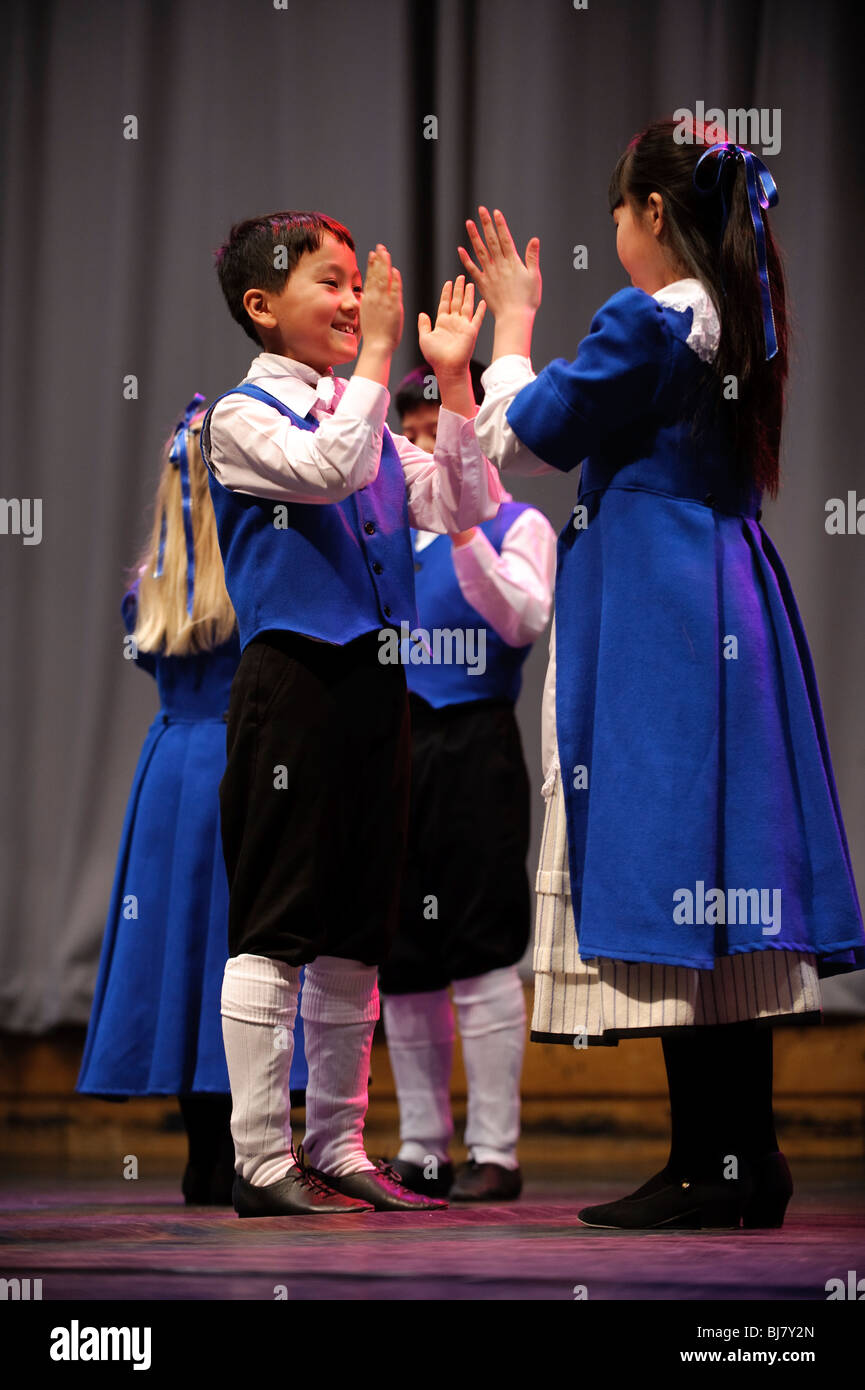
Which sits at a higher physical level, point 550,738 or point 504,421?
point 504,421

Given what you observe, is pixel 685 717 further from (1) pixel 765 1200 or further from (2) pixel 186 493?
(2) pixel 186 493

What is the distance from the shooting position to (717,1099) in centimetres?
185

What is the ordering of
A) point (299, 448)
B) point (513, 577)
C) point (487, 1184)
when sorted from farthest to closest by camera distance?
1. point (513, 577)
2. point (487, 1184)
3. point (299, 448)

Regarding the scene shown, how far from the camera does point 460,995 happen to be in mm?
2922

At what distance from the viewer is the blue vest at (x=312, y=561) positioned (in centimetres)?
197

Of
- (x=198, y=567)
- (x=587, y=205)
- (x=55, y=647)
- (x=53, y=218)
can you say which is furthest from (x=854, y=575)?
(x=53, y=218)

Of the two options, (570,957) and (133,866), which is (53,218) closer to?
(133,866)

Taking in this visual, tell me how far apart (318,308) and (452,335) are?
7.9 inches

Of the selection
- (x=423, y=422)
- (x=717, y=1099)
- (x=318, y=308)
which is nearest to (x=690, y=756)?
(x=717, y=1099)

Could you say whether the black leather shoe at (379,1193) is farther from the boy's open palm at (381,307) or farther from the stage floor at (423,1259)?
the boy's open palm at (381,307)

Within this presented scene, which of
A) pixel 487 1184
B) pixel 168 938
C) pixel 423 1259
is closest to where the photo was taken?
pixel 423 1259

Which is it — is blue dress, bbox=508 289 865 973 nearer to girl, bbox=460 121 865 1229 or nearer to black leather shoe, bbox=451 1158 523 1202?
Answer: girl, bbox=460 121 865 1229

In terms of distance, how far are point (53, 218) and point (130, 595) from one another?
1799 mm

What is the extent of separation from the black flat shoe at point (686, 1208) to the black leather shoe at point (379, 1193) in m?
0.28
